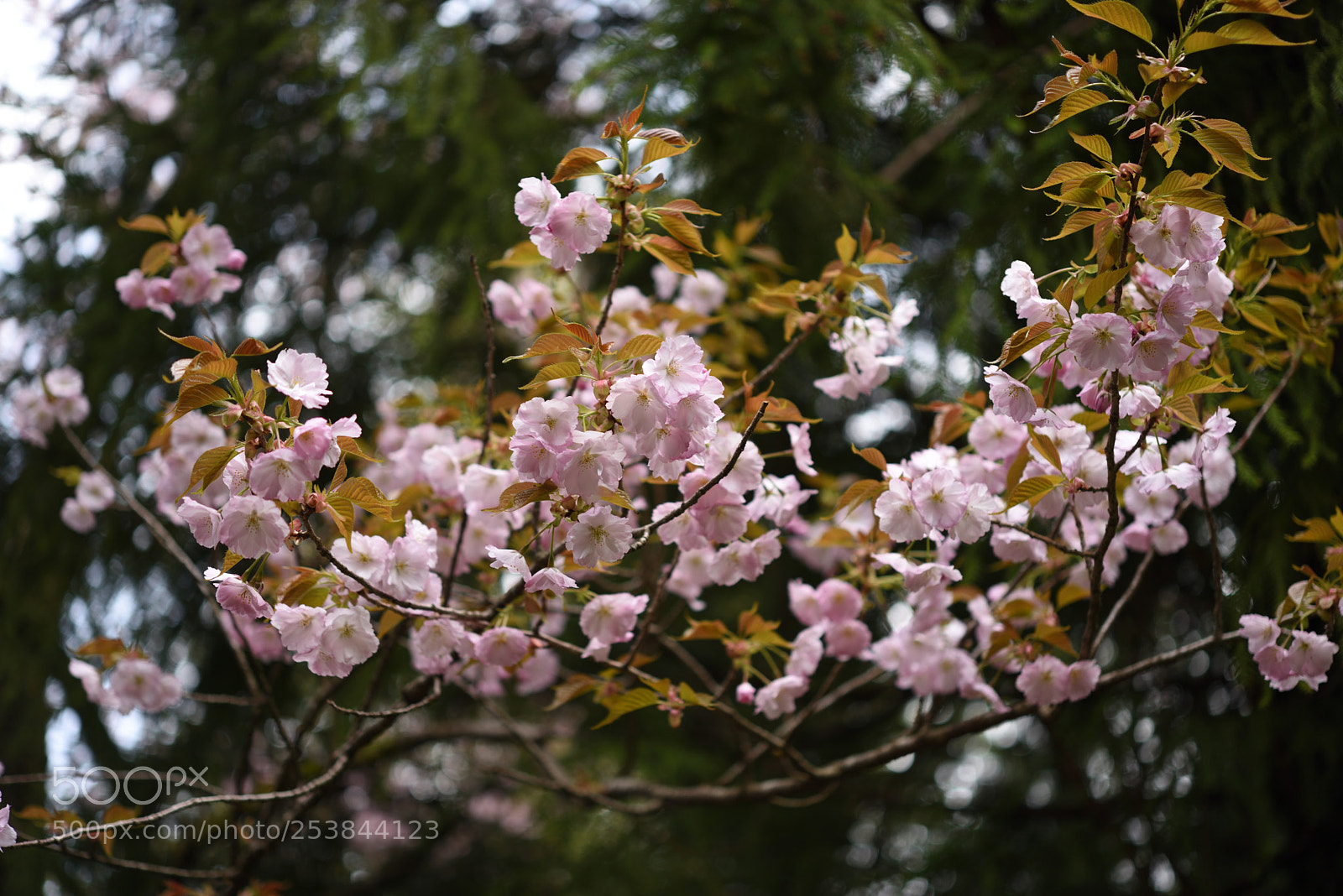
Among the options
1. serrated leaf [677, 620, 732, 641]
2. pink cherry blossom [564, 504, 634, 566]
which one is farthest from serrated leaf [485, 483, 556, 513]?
serrated leaf [677, 620, 732, 641]

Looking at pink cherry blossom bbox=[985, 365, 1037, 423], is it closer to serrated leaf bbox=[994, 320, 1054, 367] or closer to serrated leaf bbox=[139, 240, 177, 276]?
serrated leaf bbox=[994, 320, 1054, 367]

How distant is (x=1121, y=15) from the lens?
35.7 inches

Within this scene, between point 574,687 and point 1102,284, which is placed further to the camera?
point 574,687

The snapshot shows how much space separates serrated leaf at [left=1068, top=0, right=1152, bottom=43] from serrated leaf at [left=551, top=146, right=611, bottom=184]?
1.73 feet

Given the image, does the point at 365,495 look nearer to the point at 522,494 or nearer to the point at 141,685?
the point at 522,494

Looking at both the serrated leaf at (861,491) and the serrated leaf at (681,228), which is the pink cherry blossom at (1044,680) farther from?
the serrated leaf at (681,228)

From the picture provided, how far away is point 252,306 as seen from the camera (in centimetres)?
268

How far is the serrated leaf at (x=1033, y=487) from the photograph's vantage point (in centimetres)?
107

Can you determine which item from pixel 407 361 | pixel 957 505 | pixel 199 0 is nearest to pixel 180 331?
pixel 407 361

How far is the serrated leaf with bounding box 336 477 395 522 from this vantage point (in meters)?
0.97

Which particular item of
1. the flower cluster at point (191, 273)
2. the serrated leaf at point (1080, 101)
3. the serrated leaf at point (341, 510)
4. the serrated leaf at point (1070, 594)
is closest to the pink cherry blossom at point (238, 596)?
the serrated leaf at point (341, 510)

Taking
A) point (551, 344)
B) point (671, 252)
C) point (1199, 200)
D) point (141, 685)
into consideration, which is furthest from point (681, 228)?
point (141, 685)

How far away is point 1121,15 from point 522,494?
31.9 inches

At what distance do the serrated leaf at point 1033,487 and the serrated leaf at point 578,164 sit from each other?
25.0 inches
